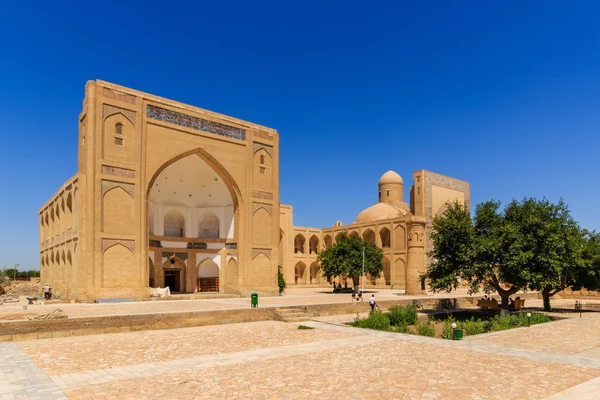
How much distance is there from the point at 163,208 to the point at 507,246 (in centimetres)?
2104

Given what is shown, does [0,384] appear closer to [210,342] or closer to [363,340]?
[210,342]

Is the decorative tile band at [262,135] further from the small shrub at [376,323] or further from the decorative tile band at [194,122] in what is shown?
the small shrub at [376,323]

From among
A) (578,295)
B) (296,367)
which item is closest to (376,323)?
(296,367)

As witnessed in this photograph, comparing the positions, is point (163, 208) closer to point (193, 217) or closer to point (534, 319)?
point (193, 217)

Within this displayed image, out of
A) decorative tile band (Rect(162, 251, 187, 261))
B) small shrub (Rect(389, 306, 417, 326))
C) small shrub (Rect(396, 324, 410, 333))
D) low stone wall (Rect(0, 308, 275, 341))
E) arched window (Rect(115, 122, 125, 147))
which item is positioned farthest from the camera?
decorative tile band (Rect(162, 251, 187, 261))

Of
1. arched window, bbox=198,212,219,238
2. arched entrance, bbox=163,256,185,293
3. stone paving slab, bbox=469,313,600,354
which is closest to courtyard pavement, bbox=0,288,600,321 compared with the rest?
arched entrance, bbox=163,256,185,293

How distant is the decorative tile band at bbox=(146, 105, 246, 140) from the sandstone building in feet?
0.19

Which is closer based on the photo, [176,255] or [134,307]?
[134,307]

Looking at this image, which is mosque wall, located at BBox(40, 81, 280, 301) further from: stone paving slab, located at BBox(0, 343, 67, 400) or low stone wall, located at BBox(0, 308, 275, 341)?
stone paving slab, located at BBox(0, 343, 67, 400)

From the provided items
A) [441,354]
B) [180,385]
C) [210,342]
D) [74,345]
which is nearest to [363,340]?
[441,354]

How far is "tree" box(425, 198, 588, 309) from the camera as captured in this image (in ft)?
55.4

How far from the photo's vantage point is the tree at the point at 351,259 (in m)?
32.7

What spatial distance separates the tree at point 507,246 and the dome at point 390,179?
3421 cm

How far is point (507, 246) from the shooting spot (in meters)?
17.4
